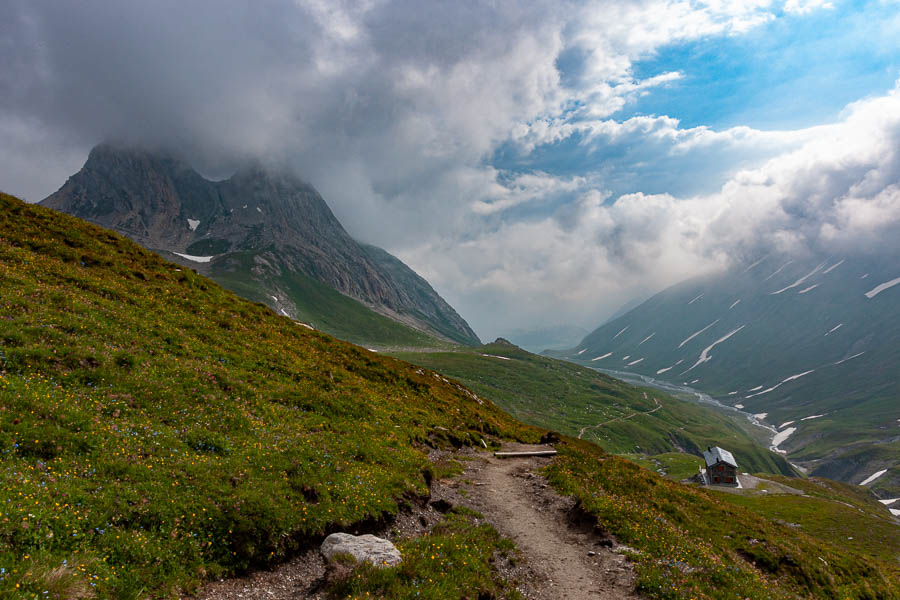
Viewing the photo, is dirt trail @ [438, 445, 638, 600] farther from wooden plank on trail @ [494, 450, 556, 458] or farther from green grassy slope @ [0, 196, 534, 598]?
green grassy slope @ [0, 196, 534, 598]

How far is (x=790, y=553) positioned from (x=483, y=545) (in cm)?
2157

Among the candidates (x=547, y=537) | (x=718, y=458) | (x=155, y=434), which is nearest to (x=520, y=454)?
(x=547, y=537)

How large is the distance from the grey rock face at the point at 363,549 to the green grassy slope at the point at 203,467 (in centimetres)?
68

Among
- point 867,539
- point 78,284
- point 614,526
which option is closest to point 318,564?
point 614,526

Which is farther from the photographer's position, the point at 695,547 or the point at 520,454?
the point at 520,454

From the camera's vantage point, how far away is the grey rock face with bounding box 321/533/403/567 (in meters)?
12.2

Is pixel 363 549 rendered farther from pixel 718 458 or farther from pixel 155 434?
pixel 718 458

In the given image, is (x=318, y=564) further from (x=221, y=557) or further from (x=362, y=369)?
(x=362, y=369)

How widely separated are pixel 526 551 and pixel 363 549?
7.75 meters

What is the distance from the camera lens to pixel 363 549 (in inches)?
Result: 500

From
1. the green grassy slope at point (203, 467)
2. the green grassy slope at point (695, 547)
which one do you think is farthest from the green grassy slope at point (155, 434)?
the green grassy slope at point (695, 547)

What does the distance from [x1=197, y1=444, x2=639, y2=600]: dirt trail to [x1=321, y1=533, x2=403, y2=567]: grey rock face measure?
722 mm

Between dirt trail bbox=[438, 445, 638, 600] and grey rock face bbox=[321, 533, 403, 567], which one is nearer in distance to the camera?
grey rock face bbox=[321, 533, 403, 567]

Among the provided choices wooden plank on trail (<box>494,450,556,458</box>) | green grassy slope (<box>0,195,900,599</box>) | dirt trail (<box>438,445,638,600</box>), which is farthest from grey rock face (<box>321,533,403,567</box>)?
wooden plank on trail (<box>494,450,556,458</box>)
